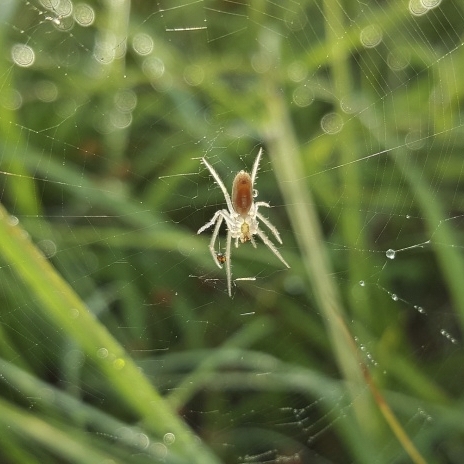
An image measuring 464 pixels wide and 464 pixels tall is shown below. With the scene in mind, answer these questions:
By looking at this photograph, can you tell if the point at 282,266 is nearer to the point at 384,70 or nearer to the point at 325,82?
the point at 325,82

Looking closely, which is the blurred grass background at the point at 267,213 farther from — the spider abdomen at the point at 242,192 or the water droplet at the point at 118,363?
the water droplet at the point at 118,363

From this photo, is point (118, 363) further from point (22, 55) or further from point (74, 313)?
point (22, 55)

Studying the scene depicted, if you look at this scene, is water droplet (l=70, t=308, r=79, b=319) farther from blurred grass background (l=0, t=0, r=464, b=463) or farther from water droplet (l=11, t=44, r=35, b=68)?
water droplet (l=11, t=44, r=35, b=68)

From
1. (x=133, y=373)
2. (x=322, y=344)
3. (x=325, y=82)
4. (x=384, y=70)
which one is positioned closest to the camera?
(x=133, y=373)

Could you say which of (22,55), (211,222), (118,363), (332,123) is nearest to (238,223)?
(211,222)

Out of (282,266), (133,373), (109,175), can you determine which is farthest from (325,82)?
(133,373)

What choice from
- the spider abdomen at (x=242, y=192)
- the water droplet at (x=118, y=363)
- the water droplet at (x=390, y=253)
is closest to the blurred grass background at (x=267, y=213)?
the water droplet at (x=390, y=253)

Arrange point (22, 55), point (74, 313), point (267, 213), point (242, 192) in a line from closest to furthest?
point (74, 313) < point (242, 192) < point (22, 55) < point (267, 213)
